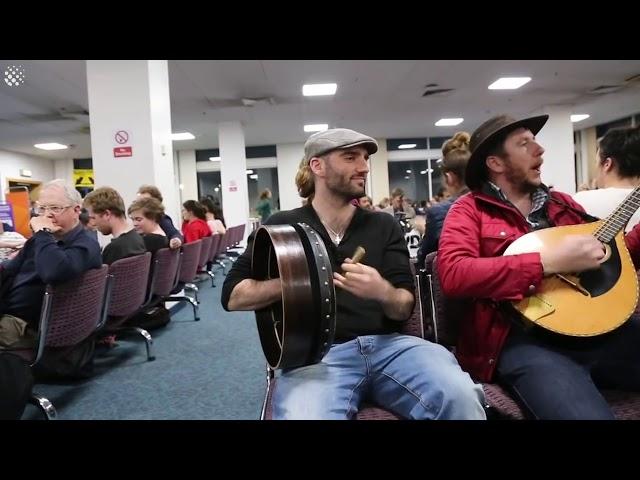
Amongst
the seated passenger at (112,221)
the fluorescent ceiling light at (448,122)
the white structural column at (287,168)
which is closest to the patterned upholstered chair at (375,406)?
the seated passenger at (112,221)

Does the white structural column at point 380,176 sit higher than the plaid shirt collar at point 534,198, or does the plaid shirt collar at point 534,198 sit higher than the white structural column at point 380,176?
the white structural column at point 380,176

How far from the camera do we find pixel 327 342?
1088 mm

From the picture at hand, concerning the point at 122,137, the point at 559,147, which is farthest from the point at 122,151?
the point at 559,147

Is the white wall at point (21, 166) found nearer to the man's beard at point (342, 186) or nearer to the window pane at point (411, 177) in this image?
the window pane at point (411, 177)

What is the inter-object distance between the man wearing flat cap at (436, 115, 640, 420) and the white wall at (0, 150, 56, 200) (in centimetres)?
1354

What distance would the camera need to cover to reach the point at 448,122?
12.0 metres

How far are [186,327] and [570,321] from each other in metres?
3.39

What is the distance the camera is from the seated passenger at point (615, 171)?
5.92 ft

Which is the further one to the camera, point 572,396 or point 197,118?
point 197,118

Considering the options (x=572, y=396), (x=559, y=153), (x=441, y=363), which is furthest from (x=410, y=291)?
(x=559, y=153)

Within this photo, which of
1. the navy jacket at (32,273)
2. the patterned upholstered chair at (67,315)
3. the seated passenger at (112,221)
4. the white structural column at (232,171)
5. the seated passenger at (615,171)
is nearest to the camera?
the seated passenger at (615,171)

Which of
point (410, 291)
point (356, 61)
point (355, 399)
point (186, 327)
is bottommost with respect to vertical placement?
point (186, 327)

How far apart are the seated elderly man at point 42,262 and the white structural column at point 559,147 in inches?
427

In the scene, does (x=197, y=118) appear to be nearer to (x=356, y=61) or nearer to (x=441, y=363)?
(x=356, y=61)
